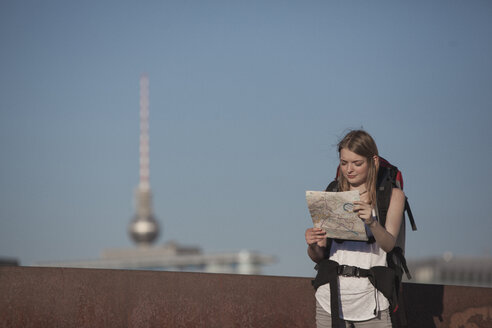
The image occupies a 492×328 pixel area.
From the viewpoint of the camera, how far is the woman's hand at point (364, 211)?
365cm

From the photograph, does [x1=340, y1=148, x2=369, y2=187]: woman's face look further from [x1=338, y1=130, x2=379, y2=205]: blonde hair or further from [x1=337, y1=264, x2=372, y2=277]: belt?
[x1=337, y1=264, x2=372, y2=277]: belt

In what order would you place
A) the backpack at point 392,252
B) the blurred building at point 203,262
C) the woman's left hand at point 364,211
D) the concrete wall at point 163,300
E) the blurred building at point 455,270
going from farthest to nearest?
the blurred building at point 203,262 → the blurred building at point 455,270 → the concrete wall at point 163,300 → the backpack at point 392,252 → the woman's left hand at point 364,211

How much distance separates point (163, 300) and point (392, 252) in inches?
101

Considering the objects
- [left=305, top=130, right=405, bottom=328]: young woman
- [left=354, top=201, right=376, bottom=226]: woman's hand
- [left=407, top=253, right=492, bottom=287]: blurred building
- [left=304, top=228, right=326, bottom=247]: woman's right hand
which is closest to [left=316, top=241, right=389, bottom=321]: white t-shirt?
[left=305, top=130, right=405, bottom=328]: young woman

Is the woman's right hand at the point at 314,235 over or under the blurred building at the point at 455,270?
under

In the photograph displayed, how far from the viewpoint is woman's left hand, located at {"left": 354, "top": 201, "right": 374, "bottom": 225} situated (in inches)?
144

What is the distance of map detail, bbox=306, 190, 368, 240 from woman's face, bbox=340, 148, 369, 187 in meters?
0.22

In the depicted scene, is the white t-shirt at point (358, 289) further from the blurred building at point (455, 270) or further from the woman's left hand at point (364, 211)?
the blurred building at point (455, 270)

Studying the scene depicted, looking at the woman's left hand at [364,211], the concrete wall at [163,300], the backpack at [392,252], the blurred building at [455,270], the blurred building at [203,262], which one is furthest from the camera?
the blurred building at [203,262]

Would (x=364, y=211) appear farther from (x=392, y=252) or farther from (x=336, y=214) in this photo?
(x=392, y=252)

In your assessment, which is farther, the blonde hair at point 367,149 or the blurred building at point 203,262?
the blurred building at point 203,262

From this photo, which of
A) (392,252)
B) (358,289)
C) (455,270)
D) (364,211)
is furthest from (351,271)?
(455,270)

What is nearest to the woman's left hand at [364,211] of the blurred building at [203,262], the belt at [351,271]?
the belt at [351,271]

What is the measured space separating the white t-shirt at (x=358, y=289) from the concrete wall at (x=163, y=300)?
5.03ft
